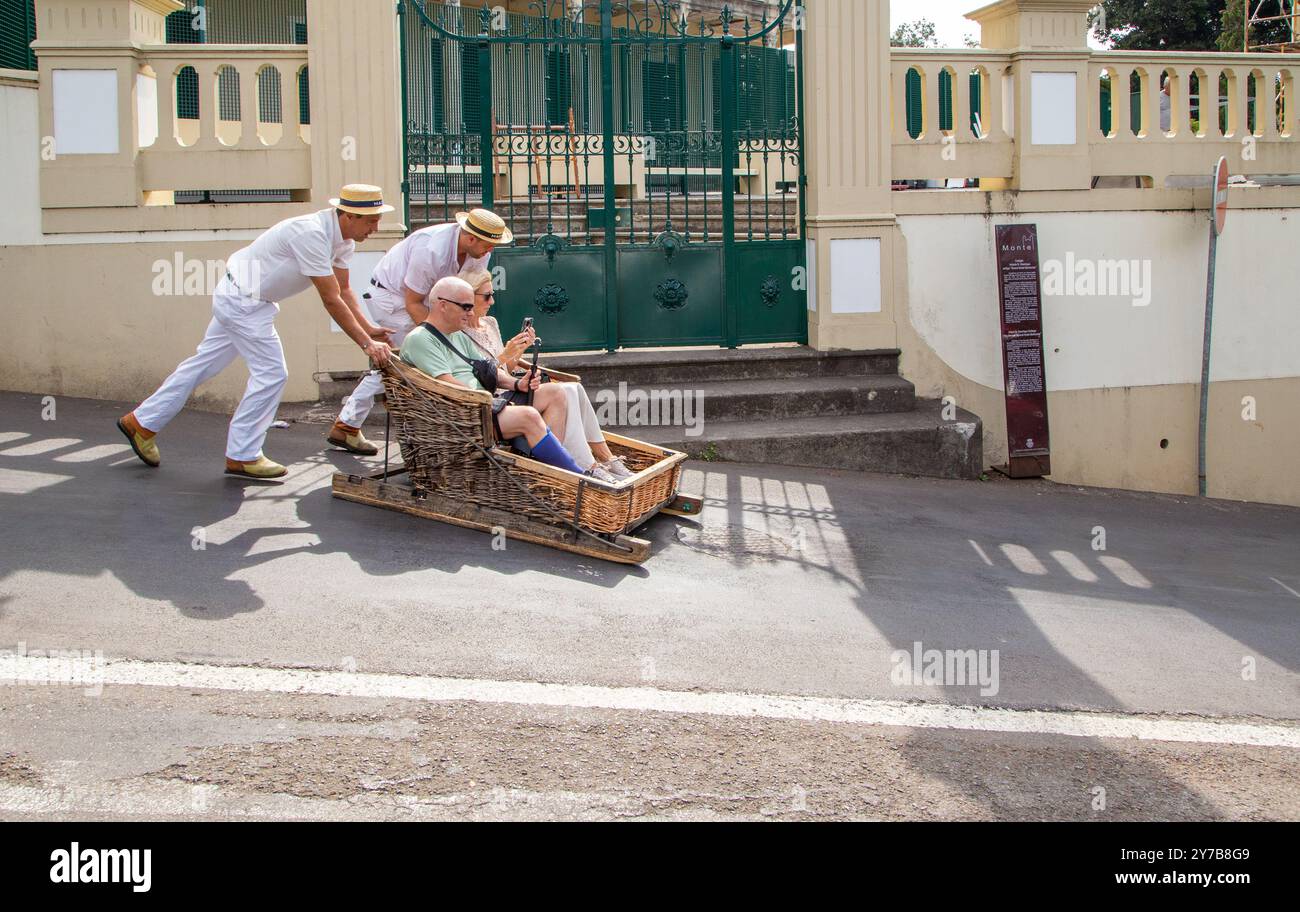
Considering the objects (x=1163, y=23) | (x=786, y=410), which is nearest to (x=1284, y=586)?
(x=786, y=410)

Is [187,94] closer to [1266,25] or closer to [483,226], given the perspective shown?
[483,226]

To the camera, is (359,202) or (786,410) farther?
(786,410)

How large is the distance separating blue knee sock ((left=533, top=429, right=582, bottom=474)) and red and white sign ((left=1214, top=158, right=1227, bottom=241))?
6889 millimetres

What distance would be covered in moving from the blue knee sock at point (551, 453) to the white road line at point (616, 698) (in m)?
2.09

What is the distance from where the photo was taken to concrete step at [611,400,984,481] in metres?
9.84

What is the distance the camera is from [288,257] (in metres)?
7.63

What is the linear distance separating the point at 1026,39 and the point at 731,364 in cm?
376

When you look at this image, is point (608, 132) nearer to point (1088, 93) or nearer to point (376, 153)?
point (376, 153)

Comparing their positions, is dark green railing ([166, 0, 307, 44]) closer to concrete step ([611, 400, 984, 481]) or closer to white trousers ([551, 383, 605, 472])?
concrete step ([611, 400, 984, 481])

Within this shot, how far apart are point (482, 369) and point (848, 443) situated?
3.60m

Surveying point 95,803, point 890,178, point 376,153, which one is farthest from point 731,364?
point 95,803

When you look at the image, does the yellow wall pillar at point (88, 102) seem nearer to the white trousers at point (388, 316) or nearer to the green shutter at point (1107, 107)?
the white trousers at point (388, 316)

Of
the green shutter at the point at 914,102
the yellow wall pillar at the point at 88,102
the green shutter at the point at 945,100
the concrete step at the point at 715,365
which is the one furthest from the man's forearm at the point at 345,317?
the green shutter at the point at 945,100

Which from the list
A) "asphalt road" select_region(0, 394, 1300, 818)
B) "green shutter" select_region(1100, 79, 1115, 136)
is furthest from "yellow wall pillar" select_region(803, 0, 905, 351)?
"asphalt road" select_region(0, 394, 1300, 818)
